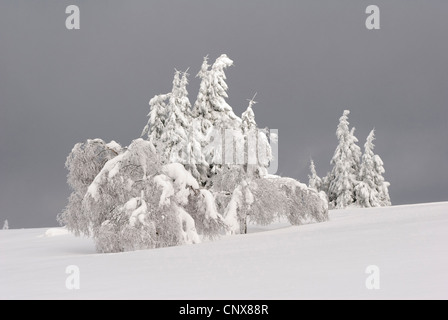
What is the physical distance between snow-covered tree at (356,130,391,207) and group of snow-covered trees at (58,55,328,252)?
1008 inches

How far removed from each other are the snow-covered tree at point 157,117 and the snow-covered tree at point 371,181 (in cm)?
2042

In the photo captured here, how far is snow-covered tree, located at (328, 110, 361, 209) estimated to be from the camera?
157ft

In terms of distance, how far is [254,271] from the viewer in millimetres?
9469

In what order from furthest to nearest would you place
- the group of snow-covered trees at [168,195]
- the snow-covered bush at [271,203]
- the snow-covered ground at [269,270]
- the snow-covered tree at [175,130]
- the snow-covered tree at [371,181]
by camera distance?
the snow-covered tree at [371,181] → the snow-covered tree at [175,130] → the snow-covered bush at [271,203] → the group of snow-covered trees at [168,195] → the snow-covered ground at [269,270]

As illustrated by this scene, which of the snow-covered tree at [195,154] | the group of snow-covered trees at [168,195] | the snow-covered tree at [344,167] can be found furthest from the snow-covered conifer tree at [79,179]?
the snow-covered tree at [344,167]

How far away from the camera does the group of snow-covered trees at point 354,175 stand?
4778cm

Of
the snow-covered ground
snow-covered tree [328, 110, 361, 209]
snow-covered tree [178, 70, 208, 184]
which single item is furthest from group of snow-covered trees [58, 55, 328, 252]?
snow-covered tree [328, 110, 361, 209]

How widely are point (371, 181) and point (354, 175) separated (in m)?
1.67

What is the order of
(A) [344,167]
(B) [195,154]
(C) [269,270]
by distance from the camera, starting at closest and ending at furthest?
(C) [269,270] < (B) [195,154] < (A) [344,167]

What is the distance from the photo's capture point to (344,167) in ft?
158

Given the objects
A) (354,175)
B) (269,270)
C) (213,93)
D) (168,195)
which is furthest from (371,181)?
(269,270)

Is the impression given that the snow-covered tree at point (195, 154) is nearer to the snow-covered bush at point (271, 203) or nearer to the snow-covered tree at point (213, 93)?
the snow-covered tree at point (213, 93)

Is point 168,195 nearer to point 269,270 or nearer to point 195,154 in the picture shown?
point 269,270
